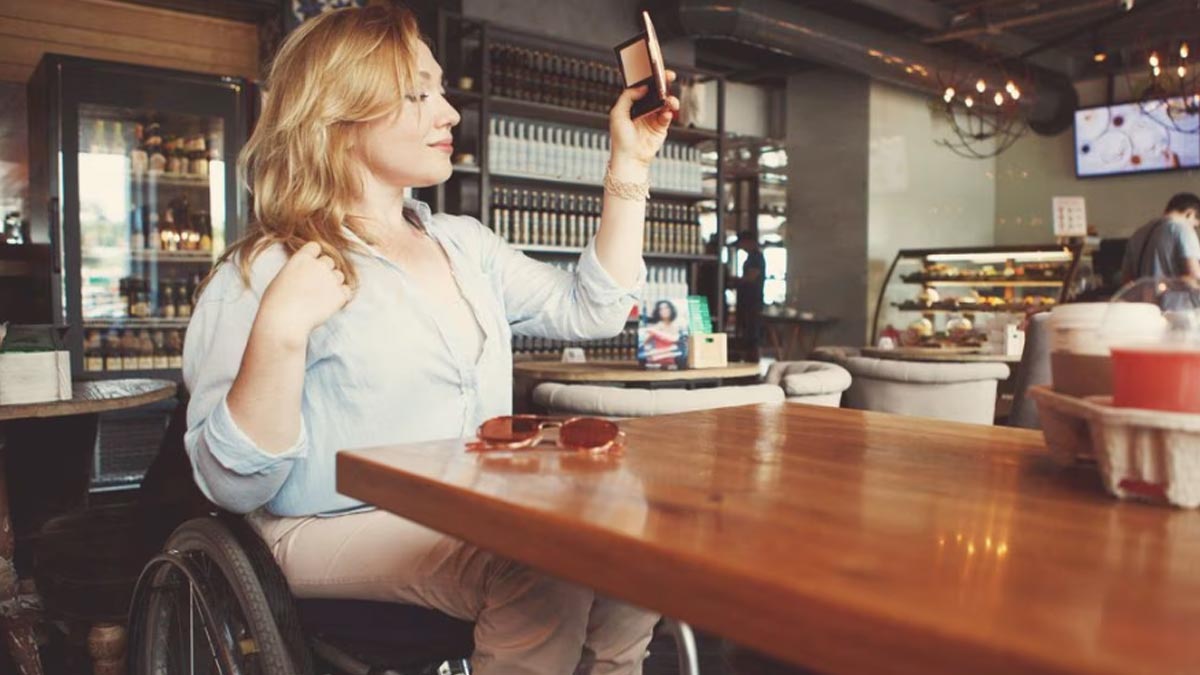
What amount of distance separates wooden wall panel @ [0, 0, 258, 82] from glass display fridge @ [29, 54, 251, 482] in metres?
0.40

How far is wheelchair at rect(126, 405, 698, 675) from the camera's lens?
1.26m

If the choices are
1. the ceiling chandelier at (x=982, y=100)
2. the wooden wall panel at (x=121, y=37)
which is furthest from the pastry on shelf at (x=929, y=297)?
the wooden wall panel at (x=121, y=37)

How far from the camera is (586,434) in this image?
1102 mm

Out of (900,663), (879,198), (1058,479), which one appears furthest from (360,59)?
(879,198)

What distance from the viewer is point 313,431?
146 cm

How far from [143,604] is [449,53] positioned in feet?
15.5

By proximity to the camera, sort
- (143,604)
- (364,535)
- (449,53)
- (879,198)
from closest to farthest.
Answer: (364,535) < (143,604) < (449,53) < (879,198)

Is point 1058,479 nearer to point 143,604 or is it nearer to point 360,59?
point 360,59

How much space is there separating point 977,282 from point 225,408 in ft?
26.1

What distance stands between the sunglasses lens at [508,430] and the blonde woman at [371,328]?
0.21 metres

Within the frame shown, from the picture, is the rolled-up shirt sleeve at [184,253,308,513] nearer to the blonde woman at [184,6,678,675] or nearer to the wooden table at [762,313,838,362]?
the blonde woman at [184,6,678,675]

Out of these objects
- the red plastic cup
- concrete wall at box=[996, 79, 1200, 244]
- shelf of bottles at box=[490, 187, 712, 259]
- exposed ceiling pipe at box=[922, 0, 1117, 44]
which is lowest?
the red plastic cup

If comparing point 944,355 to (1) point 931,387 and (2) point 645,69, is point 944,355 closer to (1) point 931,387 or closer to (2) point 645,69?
(1) point 931,387

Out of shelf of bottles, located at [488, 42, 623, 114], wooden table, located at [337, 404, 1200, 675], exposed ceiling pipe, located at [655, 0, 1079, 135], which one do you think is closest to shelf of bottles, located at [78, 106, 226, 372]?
shelf of bottles, located at [488, 42, 623, 114]
